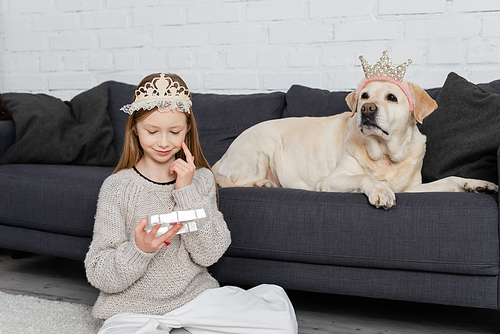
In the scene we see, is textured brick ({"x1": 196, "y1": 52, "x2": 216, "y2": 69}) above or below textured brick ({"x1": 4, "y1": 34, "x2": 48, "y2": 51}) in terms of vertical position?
below

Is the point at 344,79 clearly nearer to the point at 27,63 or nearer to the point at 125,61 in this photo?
the point at 125,61

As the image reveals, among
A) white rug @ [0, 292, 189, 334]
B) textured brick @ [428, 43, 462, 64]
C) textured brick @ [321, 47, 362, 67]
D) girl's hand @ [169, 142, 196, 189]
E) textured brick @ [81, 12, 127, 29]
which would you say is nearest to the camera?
girl's hand @ [169, 142, 196, 189]

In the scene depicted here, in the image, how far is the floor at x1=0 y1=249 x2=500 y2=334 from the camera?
77.9 inches

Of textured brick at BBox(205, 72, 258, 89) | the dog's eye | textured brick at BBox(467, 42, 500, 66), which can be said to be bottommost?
the dog's eye

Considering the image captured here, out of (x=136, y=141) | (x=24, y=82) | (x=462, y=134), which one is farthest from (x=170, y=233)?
(x=24, y=82)

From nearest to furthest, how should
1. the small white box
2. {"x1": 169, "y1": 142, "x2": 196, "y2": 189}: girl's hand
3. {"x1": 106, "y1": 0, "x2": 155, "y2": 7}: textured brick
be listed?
the small white box
{"x1": 169, "y1": 142, "x2": 196, "y2": 189}: girl's hand
{"x1": 106, "y1": 0, "x2": 155, "y2": 7}: textured brick

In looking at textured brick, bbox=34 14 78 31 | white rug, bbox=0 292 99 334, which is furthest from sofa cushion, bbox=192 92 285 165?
textured brick, bbox=34 14 78 31

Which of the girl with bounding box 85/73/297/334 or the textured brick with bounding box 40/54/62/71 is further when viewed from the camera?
the textured brick with bounding box 40/54/62/71

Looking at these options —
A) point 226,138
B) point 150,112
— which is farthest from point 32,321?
point 226,138

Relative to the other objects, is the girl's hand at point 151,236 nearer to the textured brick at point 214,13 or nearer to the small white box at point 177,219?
the small white box at point 177,219

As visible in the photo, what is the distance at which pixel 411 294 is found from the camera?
1852 mm

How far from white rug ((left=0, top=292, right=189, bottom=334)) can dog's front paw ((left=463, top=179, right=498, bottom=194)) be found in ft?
5.29

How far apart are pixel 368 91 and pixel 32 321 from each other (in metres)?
1.71

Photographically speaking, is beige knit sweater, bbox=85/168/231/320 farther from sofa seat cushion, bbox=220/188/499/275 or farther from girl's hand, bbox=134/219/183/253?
sofa seat cushion, bbox=220/188/499/275
